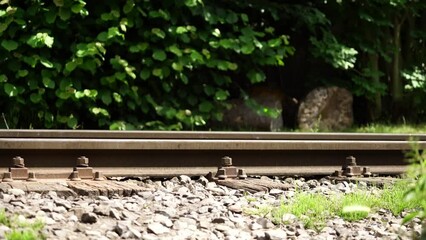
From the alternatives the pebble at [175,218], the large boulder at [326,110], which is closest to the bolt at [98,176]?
the pebble at [175,218]

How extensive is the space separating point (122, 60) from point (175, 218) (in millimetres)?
4731

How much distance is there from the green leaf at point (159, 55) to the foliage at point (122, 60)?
0.04 feet

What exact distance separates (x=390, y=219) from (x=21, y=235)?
2.25 meters

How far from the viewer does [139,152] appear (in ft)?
19.0

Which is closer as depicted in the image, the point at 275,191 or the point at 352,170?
the point at 275,191

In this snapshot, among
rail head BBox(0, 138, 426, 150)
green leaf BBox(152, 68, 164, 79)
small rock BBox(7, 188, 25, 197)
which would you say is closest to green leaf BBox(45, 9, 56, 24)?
green leaf BBox(152, 68, 164, 79)

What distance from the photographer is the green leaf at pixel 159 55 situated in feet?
29.3

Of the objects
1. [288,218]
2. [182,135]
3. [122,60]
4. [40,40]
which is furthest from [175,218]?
[122,60]

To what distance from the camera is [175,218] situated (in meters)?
4.31

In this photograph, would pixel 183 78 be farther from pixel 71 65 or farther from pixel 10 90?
pixel 10 90

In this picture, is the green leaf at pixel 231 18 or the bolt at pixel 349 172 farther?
the green leaf at pixel 231 18

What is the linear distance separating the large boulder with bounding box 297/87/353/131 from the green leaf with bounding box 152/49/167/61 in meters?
2.29

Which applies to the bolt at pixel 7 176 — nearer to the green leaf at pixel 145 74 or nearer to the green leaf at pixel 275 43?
the green leaf at pixel 145 74

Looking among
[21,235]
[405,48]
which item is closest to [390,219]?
[21,235]
